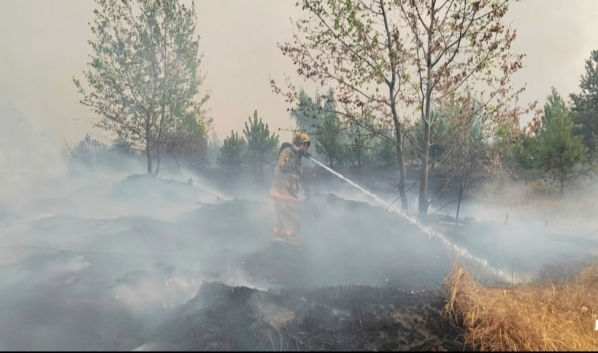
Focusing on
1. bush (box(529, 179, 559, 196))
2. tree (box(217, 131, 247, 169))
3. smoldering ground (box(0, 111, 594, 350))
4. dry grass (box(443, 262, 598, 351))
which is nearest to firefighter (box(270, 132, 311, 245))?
smoldering ground (box(0, 111, 594, 350))

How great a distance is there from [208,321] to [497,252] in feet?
22.0

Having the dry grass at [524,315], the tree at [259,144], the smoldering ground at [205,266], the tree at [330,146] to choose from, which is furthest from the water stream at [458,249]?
the tree at [330,146]

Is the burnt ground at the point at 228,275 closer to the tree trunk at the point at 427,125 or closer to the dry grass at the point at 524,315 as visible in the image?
the dry grass at the point at 524,315

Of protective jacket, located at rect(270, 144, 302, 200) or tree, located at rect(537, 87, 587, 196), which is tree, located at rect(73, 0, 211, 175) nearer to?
protective jacket, located at rect(270, 144, 302, 200)

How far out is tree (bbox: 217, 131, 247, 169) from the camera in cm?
1249

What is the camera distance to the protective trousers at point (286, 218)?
6.70 metres

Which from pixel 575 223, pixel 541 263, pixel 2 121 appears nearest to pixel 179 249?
pixel 2 121

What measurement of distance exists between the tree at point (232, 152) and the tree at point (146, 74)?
1.70m

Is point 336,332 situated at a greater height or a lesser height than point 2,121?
lesser

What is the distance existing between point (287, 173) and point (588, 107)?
1745 centimetres

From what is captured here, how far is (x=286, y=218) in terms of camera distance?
22.1 feet

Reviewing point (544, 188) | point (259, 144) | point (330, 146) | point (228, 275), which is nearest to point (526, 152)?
point (544, 188)

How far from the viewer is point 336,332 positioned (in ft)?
12.8

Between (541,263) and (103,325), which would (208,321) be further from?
(541,263)
